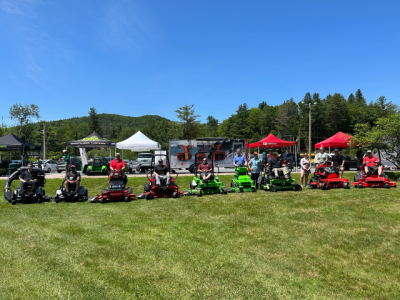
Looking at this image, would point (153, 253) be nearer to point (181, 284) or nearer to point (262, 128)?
point (181, 284)

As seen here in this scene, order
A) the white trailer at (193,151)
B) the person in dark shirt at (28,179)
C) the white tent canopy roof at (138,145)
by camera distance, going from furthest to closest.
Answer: the white tent canopy roof at (138,145)
the white trailer at (193,151)
the person in dark shirt at (28,179)

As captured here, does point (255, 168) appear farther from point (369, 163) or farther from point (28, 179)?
point (28, 179)

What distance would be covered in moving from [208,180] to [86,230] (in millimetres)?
5625

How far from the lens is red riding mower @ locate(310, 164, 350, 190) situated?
1158 cm

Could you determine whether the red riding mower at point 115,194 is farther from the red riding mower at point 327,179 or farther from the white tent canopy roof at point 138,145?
the white tent canopy roof at point 138,145

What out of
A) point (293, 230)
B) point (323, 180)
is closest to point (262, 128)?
point (323, 180)

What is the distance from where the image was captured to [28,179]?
33.4 feet

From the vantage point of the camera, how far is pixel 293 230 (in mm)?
6098

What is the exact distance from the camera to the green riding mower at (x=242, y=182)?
37.5ft

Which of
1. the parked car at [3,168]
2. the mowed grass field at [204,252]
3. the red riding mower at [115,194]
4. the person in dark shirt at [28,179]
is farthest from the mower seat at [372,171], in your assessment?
the parked car at [3,168]

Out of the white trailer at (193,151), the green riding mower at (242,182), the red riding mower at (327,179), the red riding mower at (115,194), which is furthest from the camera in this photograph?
the white trailer at (193,151)

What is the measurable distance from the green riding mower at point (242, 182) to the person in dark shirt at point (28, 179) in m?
7.60

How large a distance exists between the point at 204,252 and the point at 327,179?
8.68 meters

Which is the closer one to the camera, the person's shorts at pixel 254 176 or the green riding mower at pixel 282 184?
the green riding mower at pixel 282 184
